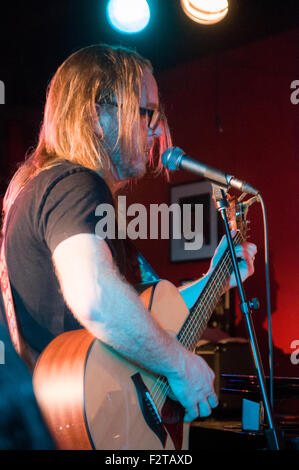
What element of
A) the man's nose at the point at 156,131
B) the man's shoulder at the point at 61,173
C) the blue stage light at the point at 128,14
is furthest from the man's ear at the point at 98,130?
the blue stage light at the point at 128,14

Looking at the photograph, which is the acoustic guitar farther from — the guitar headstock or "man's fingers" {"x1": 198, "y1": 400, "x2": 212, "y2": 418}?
the guitar headstock

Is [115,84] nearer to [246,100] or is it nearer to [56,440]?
[56,440]

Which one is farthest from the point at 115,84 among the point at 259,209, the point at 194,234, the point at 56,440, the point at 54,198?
the point at 194,234

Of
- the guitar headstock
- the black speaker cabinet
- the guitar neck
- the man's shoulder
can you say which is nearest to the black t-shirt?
the man's shoulder

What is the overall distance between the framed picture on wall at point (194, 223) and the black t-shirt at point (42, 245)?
2856 millimetres

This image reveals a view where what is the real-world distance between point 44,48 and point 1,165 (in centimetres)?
144

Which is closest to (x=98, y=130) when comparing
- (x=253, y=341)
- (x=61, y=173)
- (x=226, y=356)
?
(x=61, y=173)

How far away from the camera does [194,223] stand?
14.3 feet

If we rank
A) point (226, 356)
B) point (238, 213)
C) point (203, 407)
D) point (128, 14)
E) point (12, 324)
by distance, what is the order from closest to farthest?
point (12, 324), point (203, 407), point (238, 213), point (226, 356), point (128, 14)

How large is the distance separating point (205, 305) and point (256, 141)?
8.59ft

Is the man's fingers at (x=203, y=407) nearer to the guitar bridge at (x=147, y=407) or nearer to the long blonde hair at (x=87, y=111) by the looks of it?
the guitar bridge at (x=147, y=407)

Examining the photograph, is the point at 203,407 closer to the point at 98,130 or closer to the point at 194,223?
the point at 98,130

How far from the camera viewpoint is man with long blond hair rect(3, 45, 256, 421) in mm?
1319

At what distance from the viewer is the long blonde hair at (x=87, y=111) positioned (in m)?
1.66
